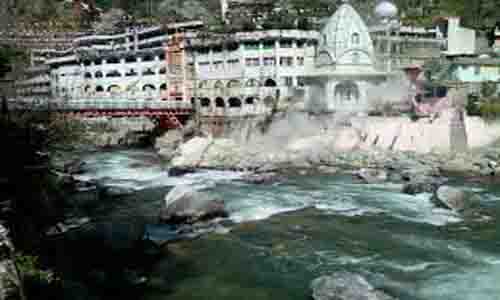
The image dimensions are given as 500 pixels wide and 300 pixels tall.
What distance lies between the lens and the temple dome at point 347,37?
188ft

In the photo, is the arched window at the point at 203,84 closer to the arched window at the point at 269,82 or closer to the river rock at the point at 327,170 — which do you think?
the arched window at the point at 269,82

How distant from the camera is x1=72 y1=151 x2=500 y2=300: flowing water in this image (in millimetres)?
19766

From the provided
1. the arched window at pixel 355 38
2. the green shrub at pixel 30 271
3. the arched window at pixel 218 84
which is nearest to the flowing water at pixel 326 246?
the green shrub at pixel 30 271

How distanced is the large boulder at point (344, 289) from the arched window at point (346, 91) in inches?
1596

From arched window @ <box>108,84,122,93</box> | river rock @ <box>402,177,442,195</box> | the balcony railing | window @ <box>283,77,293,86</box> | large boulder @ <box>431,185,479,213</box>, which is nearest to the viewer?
large boulder @ <box>431,185,479,213</box>

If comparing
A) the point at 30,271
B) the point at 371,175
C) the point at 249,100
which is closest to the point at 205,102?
the point at 249,100

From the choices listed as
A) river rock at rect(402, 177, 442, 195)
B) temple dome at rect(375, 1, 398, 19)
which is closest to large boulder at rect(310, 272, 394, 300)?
river rock at rect(402, 177, 442, 195)

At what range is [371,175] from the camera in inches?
1533

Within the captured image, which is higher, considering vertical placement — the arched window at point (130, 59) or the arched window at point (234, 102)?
the arched window at point (130, 59)

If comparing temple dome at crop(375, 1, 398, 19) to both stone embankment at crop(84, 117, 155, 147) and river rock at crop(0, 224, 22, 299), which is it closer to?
stone embankment at crop(84, 117, 155, 147)

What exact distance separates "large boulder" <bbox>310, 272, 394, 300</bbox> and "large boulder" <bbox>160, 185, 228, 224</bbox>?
10600 millimetres

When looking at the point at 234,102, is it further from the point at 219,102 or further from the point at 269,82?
the point at 269,82

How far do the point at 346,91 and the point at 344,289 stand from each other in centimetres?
4235

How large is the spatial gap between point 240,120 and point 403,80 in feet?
65.8
